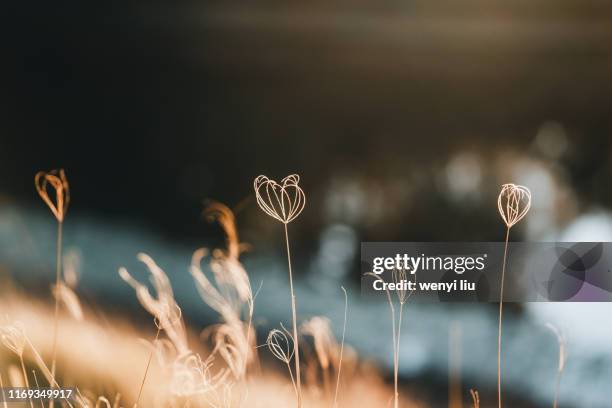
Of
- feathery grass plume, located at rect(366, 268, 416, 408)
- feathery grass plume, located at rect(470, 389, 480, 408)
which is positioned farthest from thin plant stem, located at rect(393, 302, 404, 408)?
feathery grass plume, located at rect(470, 389, 480, 408)

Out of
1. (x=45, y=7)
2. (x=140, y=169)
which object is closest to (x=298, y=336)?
(x=140, y=169)

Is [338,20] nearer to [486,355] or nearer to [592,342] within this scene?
[486,355]

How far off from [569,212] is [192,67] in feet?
4.76

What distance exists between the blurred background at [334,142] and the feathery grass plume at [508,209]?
0.03m

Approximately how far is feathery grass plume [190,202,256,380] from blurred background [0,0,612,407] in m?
0.04

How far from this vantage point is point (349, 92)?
1.82 meters

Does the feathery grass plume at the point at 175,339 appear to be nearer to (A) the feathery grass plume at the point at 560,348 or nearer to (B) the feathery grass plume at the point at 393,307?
(B) the feathery grass plume at the point at 393,307

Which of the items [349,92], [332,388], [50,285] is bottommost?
[332,388]

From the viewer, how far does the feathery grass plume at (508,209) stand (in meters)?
1.79

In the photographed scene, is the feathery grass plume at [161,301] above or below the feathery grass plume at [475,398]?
above

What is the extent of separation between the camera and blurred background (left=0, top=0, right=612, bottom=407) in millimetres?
1802

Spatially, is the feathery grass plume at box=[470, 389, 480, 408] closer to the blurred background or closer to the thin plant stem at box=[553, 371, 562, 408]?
the blurred background

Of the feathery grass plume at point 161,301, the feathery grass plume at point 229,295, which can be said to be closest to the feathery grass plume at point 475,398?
the feathery grass plume at point 229,295

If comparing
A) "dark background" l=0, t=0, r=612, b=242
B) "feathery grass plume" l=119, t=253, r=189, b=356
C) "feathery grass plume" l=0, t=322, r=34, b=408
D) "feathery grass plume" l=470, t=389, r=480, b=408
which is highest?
"dark background" l=0, t=0, r=612, b=242
